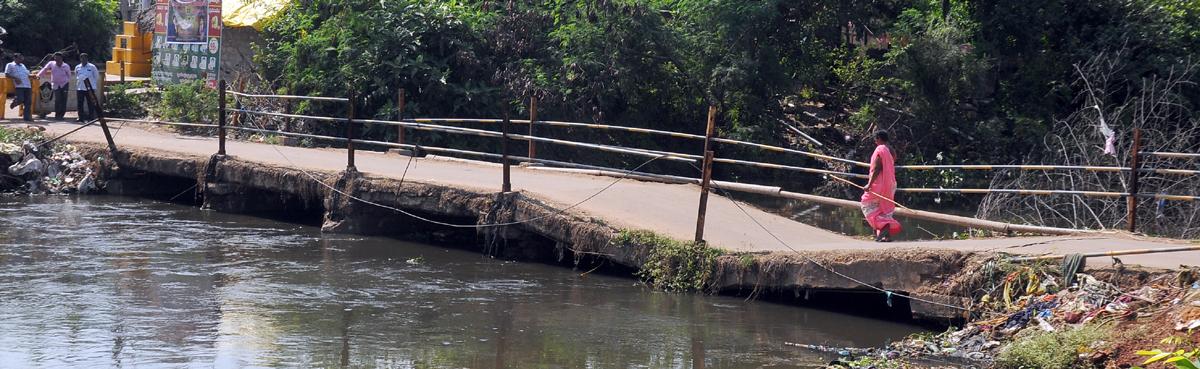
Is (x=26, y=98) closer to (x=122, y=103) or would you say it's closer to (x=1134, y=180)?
(x=122, y=103)

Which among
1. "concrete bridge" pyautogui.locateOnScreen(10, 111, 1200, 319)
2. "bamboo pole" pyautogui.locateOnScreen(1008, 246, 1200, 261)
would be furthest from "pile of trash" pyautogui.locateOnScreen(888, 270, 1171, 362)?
"concrete bridge" pyautogui.locateOnScreen(10, 111, 1200, 319)

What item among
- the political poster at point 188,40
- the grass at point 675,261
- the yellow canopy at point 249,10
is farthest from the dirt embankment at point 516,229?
the yellow canopy at point 249,10

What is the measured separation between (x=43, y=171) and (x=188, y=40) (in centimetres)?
441

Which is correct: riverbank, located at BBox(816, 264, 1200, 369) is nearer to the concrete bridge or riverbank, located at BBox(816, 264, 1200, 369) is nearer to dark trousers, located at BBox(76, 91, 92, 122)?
the concrete bridge

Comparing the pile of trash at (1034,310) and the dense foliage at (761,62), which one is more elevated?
the dense foliage at (761,62)

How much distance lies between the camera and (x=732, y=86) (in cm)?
2003

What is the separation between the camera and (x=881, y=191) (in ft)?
35.8

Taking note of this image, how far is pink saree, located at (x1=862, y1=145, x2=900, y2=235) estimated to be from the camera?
10.8 m

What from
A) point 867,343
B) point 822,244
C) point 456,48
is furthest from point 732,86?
point 867,343

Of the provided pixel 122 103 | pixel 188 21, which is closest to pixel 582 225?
pixel 188 21

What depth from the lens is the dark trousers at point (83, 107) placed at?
68.6 ft

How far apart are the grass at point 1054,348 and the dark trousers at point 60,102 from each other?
18.0 m

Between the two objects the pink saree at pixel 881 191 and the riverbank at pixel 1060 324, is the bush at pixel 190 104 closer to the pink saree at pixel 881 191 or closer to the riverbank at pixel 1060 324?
the pink saree at pixel 881 191

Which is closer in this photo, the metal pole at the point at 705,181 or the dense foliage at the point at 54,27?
the metal pole at the point at 705,181
